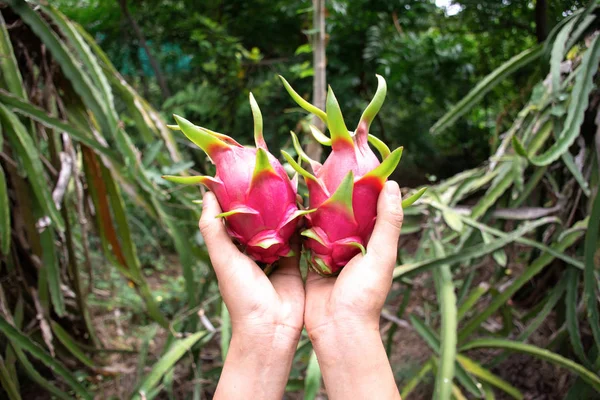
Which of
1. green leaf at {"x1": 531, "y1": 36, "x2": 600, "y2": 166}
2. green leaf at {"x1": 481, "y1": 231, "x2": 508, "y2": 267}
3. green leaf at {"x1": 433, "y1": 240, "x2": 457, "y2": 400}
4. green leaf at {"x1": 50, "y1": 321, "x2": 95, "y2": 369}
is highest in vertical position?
green leaf at {"x1": 531, "y1": 36, "x2": 600, "y2": 166}

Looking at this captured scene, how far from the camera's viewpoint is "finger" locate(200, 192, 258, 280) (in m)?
0.56

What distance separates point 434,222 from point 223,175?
74cm

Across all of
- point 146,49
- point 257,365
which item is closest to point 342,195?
point 257,365

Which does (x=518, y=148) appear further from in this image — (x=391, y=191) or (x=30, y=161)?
(x=30, y=161)

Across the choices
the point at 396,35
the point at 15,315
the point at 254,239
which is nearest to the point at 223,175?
the point at 254,239

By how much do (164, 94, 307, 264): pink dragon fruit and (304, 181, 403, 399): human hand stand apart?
0.09 m

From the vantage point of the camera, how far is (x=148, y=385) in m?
1.01

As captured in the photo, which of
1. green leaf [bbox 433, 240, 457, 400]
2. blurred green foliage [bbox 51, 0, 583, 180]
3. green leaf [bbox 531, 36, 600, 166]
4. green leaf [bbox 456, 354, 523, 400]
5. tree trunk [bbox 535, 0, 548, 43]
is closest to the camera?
green leaf [bbox 433, 240, 457, 400]

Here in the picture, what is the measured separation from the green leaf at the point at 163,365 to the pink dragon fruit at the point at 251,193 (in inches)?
24.3

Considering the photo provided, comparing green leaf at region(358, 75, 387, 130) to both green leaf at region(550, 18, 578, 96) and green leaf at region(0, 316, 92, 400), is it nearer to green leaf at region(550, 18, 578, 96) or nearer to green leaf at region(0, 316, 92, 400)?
green leaf at region(550, 18, 578, 96)

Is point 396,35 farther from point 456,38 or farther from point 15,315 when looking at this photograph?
point 15,315

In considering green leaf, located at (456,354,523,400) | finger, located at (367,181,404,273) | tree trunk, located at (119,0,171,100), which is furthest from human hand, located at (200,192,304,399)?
tree trunk, located at (119,0,171,100)

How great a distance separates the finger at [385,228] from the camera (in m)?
0.53

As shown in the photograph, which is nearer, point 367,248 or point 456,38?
point 367,248
